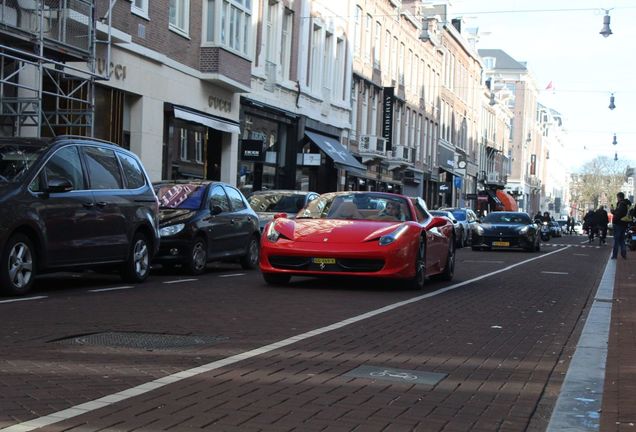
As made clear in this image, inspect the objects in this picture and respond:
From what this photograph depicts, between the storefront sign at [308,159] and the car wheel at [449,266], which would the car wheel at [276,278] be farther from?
the storefront sign at [308,159]

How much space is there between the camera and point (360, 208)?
13.9m

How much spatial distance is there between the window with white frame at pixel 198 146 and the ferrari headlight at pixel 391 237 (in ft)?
53.5

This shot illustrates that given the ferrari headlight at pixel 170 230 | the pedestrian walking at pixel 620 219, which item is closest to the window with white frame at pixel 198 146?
the pedestrian walking at pixel 620 219

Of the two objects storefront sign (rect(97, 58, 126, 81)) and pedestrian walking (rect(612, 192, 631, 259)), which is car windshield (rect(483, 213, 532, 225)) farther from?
storefront sign (rect(97, 58, 126, 81))

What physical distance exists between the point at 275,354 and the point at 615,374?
249cm

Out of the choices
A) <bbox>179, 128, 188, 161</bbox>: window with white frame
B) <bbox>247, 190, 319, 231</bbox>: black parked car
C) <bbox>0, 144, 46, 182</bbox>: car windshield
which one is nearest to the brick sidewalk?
<bbox>0, 144, 46, 182</bbox>: car windshield

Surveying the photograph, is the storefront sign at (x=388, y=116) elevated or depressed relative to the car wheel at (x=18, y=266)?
elevated

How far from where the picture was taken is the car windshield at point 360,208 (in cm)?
1373

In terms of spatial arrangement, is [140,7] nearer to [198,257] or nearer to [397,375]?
[198,257]

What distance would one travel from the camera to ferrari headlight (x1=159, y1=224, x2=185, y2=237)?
15.0 meters

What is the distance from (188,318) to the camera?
9.19 metres

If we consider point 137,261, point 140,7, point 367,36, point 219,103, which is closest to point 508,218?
point 219,103

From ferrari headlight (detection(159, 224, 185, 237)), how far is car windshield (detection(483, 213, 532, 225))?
19.7 metres

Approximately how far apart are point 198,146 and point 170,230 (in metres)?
13.9
